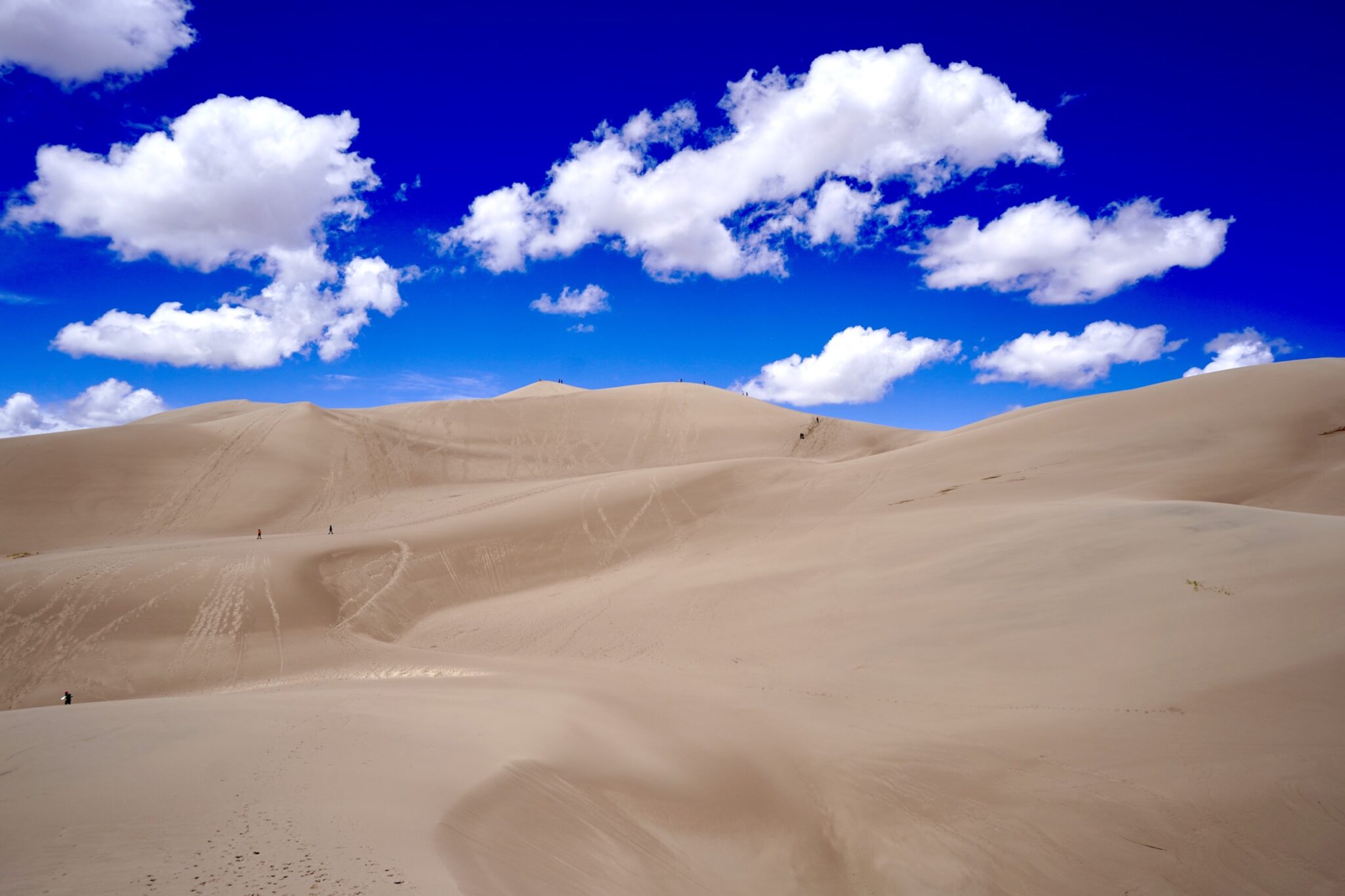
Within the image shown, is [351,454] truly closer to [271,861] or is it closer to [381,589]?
[381,589]

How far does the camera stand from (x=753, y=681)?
38.2 ft

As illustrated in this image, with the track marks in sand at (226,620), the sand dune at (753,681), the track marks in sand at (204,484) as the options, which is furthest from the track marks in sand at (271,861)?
the track marks in sand at (204,484)

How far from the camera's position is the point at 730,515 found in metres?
23.4

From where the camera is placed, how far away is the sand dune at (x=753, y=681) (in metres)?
5.56

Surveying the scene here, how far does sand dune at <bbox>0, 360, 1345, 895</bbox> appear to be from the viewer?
5.56 metres

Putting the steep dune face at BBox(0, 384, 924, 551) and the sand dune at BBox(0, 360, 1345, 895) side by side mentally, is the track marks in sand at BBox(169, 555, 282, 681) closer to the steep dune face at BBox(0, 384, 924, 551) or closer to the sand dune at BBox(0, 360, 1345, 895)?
the sand dune at BBox(0, 360, 1345, 895)

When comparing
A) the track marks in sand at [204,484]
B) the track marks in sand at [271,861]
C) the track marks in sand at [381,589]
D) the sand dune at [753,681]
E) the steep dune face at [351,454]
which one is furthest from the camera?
the steep dune face at [351,454]

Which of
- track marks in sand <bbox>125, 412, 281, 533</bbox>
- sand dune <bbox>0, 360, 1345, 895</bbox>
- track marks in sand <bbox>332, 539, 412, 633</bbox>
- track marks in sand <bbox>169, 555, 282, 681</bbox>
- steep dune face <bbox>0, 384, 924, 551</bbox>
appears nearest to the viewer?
sand dune <bbox>0, 360, 1345, 895</bbox>

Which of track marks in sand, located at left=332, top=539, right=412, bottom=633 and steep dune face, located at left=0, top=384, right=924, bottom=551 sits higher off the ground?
steep dune face, located at left=0, top=384, right=924, bottom=551

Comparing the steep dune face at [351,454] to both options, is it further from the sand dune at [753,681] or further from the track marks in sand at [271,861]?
the track marks in sand at [271,861]

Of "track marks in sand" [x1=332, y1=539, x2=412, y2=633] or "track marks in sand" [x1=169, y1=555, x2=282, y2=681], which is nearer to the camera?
"track marks in sand" [x1=169, y1=555, x2=282, y2=681]

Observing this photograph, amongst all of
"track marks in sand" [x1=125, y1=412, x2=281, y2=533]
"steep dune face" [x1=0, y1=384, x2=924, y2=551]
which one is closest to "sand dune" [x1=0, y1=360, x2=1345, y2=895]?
"track marks in sand" [x1=125, y1=412, x2=281, y2=533]

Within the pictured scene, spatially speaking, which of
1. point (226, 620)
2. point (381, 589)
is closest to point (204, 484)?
point (381, 589)

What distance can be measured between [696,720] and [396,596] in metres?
11.9
